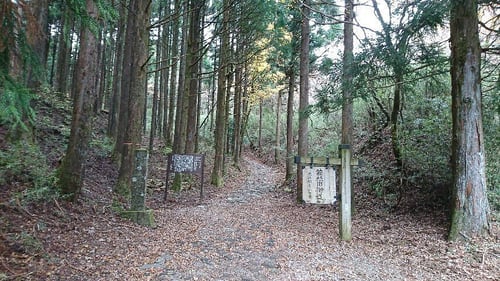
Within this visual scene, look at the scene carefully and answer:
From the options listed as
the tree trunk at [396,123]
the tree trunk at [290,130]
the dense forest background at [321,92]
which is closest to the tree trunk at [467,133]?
the dense forest background at [321,92]

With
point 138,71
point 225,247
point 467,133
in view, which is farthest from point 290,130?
point 225,247

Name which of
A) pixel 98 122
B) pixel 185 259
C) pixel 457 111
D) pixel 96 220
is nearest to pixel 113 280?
pixel 185 259

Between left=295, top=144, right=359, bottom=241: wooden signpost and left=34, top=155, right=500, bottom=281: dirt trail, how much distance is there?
0.50 m

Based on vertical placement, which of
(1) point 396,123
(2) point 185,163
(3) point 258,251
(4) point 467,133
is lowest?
(3) point 258,251

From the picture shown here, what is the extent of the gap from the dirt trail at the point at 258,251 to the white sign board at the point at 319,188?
76 cm

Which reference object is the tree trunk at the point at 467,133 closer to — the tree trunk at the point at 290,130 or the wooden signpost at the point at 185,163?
the wooden signpost at the point at 185,163

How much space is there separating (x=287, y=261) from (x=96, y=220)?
3.39m

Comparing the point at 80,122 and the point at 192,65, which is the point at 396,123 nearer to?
the point at 192,65

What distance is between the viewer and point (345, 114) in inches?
319

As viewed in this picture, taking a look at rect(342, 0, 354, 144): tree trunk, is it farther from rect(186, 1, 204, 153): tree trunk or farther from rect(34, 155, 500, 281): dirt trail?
rect(186, 1, 204, 153): tree trunk

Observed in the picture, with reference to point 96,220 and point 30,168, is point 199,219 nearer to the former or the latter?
point 96,220

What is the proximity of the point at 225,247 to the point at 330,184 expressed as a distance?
2.36 meters

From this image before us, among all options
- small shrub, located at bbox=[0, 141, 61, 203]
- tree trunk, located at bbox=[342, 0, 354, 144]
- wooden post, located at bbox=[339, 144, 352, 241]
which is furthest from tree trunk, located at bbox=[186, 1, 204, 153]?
wooden post, located at bbox=[339, 144, 352, 241]

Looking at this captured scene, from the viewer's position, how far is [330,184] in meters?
6.26
